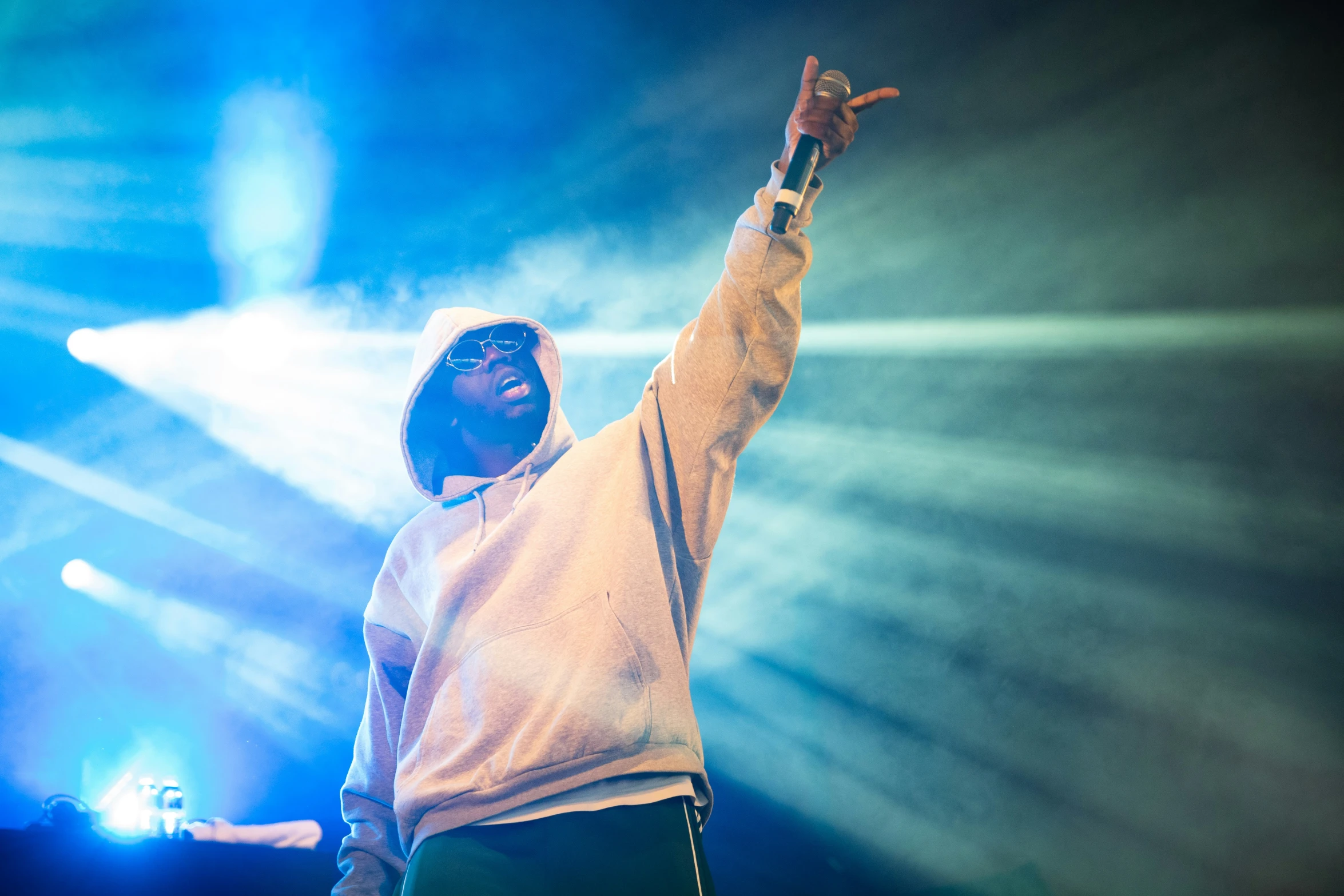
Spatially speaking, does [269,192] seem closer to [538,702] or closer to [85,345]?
[85,345]

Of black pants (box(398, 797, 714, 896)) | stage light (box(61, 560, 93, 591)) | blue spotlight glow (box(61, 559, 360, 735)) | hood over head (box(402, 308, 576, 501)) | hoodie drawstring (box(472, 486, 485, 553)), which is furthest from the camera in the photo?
stage light (box(61, 560, 93, 591))

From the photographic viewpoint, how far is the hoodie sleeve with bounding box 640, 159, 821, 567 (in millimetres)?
1297

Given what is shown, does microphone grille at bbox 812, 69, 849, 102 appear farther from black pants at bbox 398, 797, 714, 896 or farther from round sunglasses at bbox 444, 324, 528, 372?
black pants at bbox 398, 797, 714, 896

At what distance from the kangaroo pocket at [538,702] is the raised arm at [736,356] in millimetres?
305

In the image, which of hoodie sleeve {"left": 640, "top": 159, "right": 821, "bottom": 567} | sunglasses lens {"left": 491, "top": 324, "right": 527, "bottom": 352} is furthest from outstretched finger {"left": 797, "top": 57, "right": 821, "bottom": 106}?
sunglasses lens {"left": 491, "top": 324, "right": 527, "bottom": 352}

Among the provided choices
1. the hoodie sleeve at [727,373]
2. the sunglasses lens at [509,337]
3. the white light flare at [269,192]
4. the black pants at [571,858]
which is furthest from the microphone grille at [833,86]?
the white light flare at [269,192]

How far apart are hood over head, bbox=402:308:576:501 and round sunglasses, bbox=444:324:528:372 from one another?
0.08 ft

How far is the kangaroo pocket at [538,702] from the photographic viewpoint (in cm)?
110

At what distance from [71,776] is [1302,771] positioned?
547cm

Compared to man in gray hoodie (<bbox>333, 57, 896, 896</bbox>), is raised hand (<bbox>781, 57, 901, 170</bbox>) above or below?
above

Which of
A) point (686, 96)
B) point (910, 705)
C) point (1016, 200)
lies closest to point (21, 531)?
point (686, 96)

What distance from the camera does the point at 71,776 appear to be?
3432 mm

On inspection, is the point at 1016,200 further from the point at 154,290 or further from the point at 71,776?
the point at 71,776

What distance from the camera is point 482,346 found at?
1917mm
